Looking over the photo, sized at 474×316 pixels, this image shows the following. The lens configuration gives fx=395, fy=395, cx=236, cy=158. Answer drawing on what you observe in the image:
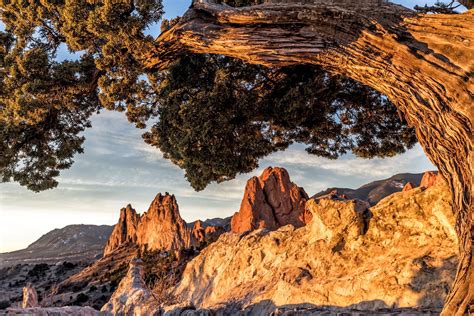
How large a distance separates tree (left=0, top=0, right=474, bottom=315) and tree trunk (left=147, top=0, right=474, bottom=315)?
0.05 ft

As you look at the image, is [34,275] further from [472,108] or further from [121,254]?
[472,108]

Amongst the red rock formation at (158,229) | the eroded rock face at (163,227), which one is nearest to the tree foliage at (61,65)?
the red rock formation at (158,229)

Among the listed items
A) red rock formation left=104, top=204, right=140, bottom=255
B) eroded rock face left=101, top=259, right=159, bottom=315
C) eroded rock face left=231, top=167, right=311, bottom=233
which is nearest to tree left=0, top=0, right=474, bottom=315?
eroded rock face left=101, top=259, right=159, bottom=315

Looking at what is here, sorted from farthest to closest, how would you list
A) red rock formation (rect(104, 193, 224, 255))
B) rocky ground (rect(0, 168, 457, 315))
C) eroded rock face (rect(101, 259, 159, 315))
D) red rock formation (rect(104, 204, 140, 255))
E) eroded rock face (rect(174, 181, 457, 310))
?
red rock formation (rect(104, 204, 140, 255))
red rock formation (rect(104, 193, 224, 255))
eroded rock face (rect(101, 259, 159, 315))
eroded rock face (rect(174, 181, 457, 310))
rocky ground (rect(0, 168, 457, 315))

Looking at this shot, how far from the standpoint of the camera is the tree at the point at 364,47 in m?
5.55

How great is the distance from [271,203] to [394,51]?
6263 centimetres

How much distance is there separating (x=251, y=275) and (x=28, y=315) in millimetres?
9012

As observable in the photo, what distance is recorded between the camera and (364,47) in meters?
6.69

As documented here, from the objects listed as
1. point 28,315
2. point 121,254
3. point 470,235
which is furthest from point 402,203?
point 121,254

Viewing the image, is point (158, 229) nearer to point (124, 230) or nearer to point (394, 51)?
point (124, 230)

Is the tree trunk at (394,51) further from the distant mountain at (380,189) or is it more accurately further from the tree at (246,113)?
the distant mountain at (380,189)

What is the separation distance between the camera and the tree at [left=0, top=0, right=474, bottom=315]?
5547 mm

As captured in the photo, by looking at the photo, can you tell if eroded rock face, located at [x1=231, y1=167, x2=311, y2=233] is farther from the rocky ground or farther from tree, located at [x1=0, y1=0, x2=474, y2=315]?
tree, located at [x1=0, y1=0, x2=474, y2=315]

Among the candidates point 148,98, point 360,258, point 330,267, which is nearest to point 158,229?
point 148,98
